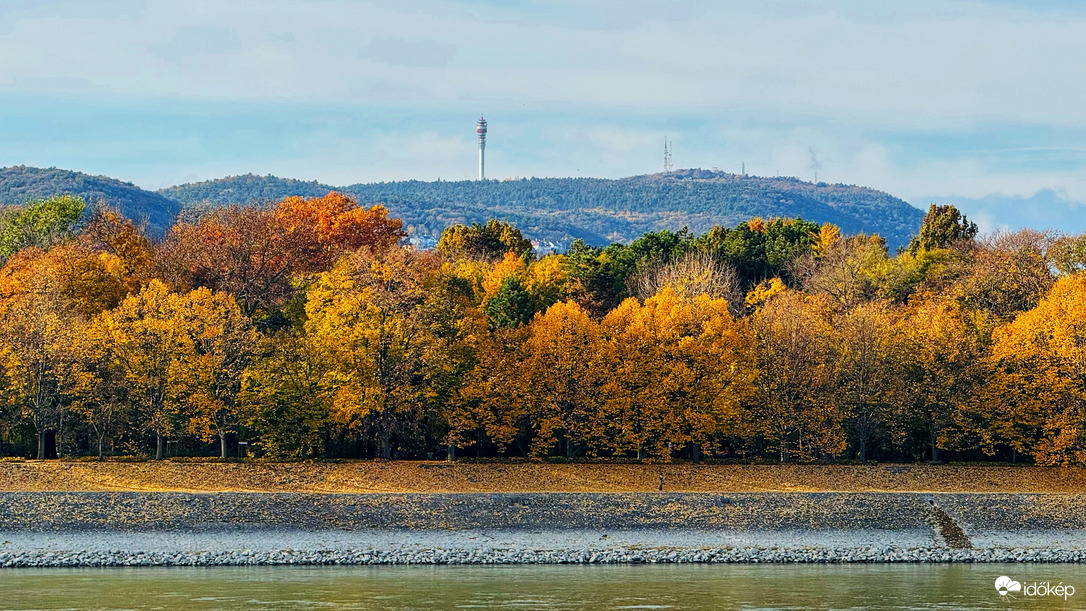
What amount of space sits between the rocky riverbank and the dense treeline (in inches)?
332

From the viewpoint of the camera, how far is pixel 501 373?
233ft

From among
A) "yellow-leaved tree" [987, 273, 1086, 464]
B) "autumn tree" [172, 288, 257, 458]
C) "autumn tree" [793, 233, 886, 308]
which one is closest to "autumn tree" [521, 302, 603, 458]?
"autumn tree" [172, 288, 257, 458]

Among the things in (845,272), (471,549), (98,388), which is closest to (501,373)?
(471,549)

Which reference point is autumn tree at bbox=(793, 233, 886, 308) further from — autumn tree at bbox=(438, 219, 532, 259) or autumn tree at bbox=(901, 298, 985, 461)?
autumn tree at bbox=(438, 219, 532, 259)

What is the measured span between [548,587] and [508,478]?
19.2 m

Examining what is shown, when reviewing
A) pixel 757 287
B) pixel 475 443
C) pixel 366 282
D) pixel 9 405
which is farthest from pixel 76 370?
pixel 757 287

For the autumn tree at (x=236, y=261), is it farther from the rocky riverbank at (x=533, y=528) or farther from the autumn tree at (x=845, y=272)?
the autumn tree at (x=845, y=272)

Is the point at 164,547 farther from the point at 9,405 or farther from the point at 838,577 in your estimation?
the point at 838,577

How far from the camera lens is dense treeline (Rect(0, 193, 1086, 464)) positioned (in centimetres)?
6762

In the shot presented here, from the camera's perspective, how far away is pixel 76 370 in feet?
219

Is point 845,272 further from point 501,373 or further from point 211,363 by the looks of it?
point 211,363

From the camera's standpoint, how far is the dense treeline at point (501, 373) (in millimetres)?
67625

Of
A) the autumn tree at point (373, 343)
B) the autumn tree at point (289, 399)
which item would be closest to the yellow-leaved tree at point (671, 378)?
the autumn tree at point (373, 343)

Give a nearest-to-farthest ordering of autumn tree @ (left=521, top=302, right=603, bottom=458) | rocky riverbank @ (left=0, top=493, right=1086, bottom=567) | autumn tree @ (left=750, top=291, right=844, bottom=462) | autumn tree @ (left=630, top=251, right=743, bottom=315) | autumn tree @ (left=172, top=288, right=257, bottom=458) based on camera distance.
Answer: rocky riverbank @ (left=0, top=493, right=1086, bottom=567)
autumn tree @ (left=172, top=288, right=257, bottom=458)
autumn tree @ (left=521, top=302, right=603, bottom=458)
autumn tree @ (left=750, top=291, right=844, bottom=462)
autumn tree @ (left=630, top=251, right=743, bottom=315)
